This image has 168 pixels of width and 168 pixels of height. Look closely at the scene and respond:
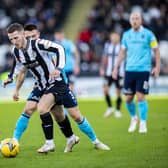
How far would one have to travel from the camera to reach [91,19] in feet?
96.9

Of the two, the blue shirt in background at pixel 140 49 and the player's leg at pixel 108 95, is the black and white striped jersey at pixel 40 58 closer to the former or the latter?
the blue shirt in background at pixel 140 49

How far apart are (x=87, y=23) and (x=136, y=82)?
1699 cm

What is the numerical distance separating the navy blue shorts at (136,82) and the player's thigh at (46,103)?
3.62 meters

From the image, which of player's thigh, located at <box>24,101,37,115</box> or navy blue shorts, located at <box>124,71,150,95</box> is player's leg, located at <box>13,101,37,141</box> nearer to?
player's thigh, located at <box>24,101,37,115</box>

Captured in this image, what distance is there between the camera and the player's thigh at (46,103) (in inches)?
402

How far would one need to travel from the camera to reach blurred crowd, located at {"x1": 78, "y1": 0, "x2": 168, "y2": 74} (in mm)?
26953

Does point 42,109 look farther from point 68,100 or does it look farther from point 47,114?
point 68,100

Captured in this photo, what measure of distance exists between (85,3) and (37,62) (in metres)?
22.6

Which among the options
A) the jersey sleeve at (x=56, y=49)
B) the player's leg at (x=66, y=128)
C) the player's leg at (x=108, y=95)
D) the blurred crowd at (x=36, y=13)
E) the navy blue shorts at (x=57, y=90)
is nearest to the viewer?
the jersey sleeve at (x=56, y=49)

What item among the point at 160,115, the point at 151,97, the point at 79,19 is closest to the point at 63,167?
the point at 160,115

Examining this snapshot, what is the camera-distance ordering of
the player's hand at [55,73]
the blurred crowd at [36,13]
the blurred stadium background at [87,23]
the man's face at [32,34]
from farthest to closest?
the blurred crowd at [36,13] → the blurred stadium background at [87,23] → the man's face at [32,34] → the player's hand at [55,73]

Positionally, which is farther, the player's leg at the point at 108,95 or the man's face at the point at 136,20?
the player's leg at the point at 108,95

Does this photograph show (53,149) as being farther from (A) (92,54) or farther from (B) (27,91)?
(A) (92,54)

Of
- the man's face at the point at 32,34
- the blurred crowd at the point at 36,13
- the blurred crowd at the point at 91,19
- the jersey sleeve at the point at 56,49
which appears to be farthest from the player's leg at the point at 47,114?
the blurred crowd at the point at 36,13
